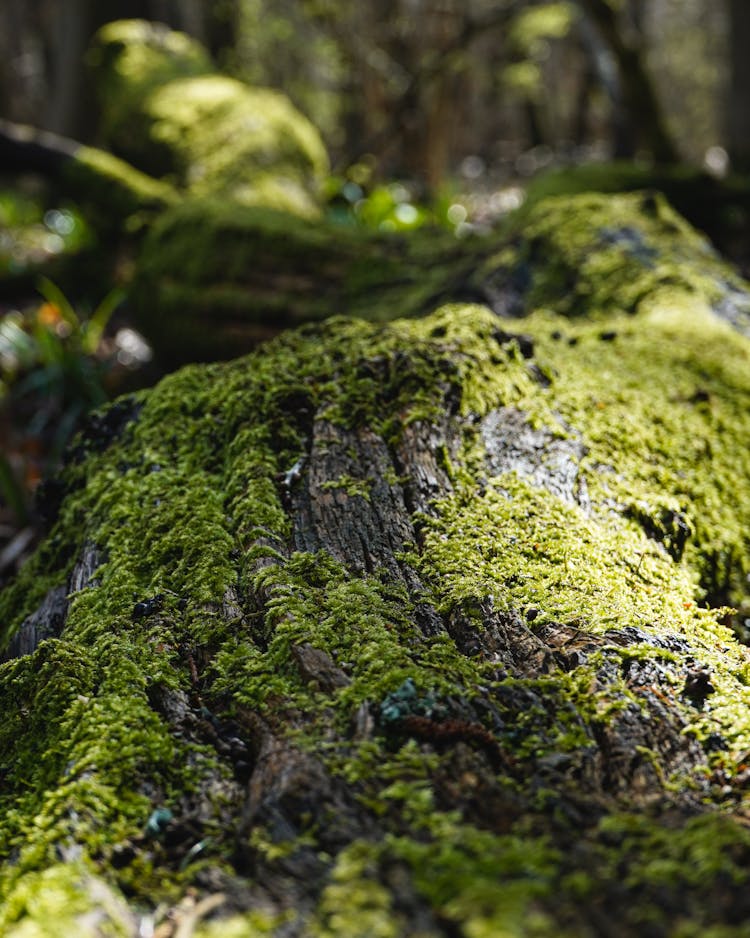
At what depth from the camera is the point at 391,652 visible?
131 cm

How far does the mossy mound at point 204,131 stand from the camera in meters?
5.85

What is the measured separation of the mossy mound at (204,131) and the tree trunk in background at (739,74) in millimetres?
4397

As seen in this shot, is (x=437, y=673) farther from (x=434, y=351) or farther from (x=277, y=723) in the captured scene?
(x=434, y=351)

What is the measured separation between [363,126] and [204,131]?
598 centimetres

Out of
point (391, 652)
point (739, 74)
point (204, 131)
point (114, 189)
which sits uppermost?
point (739, 74)

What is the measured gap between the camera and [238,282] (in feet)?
13.8

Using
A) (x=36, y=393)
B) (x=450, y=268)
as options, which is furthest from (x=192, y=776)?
(x=36, y=393)

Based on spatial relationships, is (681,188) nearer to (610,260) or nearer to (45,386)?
(610,260)

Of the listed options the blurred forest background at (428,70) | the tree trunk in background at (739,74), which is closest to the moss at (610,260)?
the blurred forest background at (428,70)

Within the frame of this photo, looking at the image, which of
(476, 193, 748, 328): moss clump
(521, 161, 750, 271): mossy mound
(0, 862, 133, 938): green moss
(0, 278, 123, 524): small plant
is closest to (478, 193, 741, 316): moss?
(476, 193, 748, 328): moss clump

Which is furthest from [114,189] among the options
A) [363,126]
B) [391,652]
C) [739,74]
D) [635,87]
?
[363,126]

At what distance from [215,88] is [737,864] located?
747 cm

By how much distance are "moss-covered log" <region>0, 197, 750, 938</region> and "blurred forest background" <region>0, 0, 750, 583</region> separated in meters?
2.16

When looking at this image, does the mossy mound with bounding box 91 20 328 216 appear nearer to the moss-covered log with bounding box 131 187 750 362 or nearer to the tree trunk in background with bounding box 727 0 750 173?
the moss-covered log with bounding box 131 187 750 362
